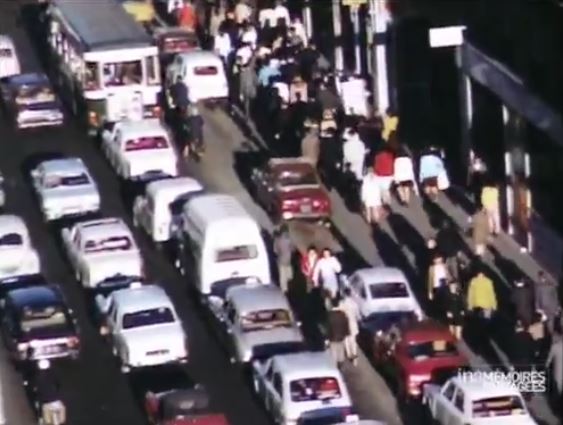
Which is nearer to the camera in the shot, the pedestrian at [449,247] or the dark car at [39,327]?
the dark car at [39,327]

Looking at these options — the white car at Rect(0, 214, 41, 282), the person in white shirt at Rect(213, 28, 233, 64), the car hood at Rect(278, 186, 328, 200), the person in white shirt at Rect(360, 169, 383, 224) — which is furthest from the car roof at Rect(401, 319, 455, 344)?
the person in white shirt at Rect(213, 28, 233, 64)

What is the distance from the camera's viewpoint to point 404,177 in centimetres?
5938

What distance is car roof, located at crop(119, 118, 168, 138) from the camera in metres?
62.3

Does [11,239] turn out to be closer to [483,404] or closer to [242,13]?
[483,404]

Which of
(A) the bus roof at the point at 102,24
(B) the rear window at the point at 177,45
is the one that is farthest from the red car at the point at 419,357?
(B) the rear window at the point at 177,45

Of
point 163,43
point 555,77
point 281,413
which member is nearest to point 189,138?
point 163,43

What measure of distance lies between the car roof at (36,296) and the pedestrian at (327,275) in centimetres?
551

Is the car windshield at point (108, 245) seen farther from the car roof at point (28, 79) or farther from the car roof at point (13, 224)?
the car roof at point (28, 79)

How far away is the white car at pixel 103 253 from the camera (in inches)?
2137

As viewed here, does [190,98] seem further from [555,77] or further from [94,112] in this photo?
[555,77]

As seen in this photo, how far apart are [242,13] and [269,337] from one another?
23.7 meters

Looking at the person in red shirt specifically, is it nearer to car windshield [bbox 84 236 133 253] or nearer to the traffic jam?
the traffic jam

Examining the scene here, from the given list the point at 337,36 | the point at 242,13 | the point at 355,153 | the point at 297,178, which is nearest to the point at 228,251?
the point at 297,178

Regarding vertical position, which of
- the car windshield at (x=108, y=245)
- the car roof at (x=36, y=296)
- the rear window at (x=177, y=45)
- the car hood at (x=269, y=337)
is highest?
the rear window at (x=177, y=45)
